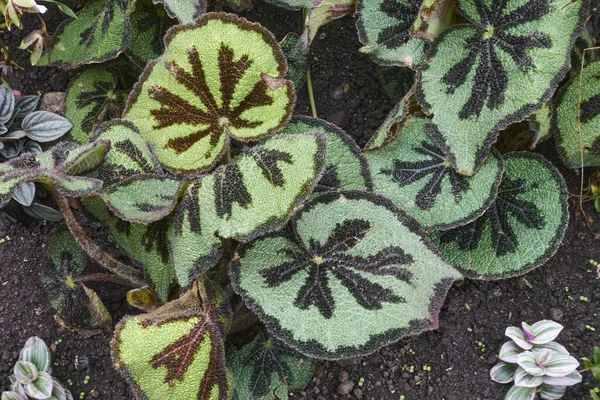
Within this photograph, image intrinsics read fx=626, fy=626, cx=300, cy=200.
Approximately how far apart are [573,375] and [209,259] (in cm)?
85

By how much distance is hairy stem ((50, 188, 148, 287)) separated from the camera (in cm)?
127

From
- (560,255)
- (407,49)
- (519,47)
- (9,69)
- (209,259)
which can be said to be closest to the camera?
(209,259)

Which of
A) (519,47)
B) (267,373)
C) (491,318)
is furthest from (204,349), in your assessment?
(519,47)

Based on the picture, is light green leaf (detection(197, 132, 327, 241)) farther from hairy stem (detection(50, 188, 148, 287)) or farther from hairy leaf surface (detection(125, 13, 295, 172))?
hairy stem (detection(50, 188, 148, 287))

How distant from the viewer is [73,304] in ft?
5.04

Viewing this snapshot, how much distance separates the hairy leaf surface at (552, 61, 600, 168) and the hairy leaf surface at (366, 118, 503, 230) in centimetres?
19

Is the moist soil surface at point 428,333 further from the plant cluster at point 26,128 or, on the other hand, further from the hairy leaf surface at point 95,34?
the hairy leaf surface at point 95,34

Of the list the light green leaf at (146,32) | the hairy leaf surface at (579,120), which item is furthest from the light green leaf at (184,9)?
the hairy leaf surface at (579,120)

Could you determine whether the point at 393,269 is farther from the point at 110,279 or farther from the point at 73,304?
the point at 73,304

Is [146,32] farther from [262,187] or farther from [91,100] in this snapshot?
[262,187]

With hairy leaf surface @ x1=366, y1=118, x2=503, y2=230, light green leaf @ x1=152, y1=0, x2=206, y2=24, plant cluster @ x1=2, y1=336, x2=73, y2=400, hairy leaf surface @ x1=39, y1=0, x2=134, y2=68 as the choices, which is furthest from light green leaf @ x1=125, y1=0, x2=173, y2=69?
plant cluster @ x1=2, y1=336, x2=73, y2=400

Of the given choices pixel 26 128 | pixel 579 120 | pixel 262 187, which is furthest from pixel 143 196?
pixel 579 120

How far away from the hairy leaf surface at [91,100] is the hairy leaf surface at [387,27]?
694mm

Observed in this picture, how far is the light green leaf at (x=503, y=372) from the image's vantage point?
4.76ft
